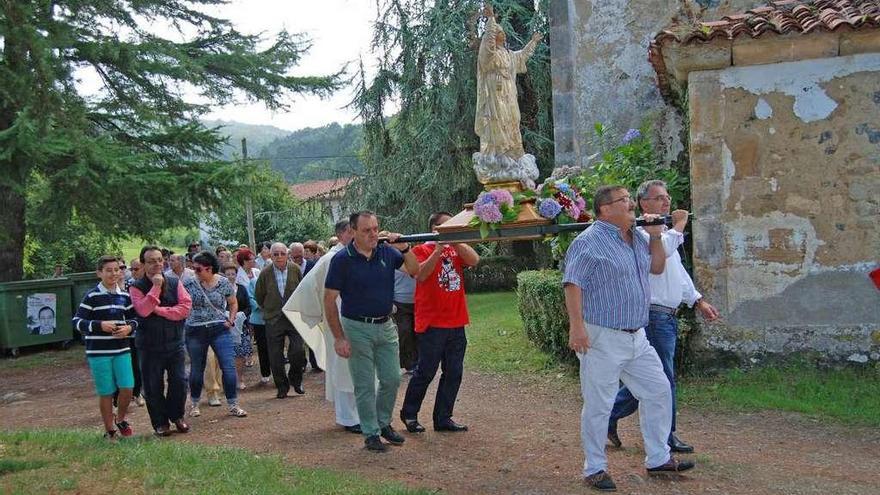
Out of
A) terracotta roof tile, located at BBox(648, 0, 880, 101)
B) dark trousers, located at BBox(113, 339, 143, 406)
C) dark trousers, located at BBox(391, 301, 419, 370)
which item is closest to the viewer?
terracotta roof tile, located at BBox(648, 0, 880, 101)

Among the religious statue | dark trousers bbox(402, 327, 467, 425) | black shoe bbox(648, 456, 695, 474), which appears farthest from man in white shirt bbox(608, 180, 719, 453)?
dark trousers bbox(402, 327, 467, 425)

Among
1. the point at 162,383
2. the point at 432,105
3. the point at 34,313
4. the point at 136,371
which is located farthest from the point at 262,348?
the point at 432,105

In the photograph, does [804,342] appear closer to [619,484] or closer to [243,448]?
[619,484]

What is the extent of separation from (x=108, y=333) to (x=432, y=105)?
14.4 metres

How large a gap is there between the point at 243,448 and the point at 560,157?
11013mm

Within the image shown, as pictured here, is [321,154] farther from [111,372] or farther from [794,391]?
[794,391]

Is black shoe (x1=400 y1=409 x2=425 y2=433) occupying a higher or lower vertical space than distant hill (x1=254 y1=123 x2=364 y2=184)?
lower

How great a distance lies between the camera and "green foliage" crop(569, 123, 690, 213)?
9.80 meters

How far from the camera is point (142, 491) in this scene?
547cm

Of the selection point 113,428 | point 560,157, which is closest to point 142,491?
point 113,428

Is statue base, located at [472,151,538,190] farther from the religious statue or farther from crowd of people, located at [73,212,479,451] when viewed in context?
crowd of people, located at [73,212,479,451]

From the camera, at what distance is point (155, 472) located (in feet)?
19.3

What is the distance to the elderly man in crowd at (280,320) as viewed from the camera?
10.0 metres

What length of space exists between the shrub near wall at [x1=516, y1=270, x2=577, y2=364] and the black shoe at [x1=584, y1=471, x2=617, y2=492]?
14.9ft
